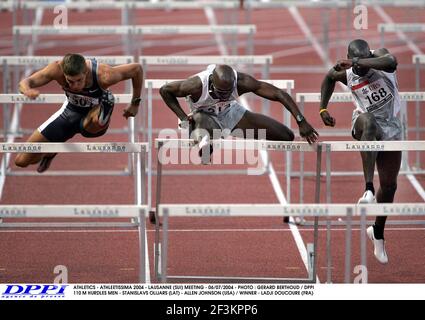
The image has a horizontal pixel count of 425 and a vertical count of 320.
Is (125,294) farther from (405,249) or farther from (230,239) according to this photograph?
(405,249)

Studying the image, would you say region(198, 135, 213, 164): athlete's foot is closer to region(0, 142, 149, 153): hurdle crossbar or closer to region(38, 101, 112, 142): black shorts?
region(0, 142, 149, 153): hurdle crossbar

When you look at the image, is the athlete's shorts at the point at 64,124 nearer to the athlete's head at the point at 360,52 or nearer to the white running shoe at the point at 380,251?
the athlete's head at the point at 360,52

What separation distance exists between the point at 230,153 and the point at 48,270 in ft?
10.1

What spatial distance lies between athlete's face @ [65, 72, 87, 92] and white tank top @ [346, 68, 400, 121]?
2504 millimetres

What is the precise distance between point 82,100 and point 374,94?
2.79 meters

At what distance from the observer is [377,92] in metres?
9.62

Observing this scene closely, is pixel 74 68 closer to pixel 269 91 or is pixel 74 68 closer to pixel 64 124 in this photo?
pixel 64 124

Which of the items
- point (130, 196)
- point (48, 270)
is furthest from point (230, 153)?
point (48, 270)

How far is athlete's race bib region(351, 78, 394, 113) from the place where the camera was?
9609 millimetres

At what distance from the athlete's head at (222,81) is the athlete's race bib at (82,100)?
1.16 m

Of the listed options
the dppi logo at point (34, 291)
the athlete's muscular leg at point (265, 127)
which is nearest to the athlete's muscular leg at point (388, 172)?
the athlete's muscular leg at point (265, 127)

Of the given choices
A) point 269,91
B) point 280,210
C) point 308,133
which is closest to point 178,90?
point 269,91

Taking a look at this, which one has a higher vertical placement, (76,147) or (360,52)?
(360,52)

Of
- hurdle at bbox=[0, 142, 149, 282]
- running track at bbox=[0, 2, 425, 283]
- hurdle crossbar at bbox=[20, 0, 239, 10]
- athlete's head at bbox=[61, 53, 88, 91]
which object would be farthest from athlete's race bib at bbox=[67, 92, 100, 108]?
hurdle crossbar at bbox=[20, 0, 239, 10]
